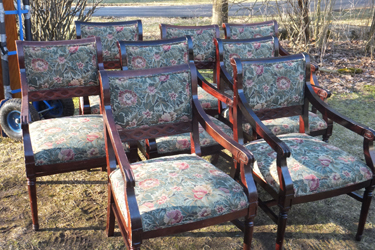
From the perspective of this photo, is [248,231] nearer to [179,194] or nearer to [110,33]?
[179,194]

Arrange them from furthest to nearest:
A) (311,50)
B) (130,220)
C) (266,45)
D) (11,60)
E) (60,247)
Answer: (311,50), (11,60), (266,45), (60,247), (130,220)

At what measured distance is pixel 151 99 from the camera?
2260 mm

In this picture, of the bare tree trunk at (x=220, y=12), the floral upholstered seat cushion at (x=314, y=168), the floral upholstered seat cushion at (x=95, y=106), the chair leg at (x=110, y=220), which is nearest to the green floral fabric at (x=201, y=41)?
the floral upholstered seat cushion at (x=95, y=106)

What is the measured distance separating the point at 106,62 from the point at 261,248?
7.83ft

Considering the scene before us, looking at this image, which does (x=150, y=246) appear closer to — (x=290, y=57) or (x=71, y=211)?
(x=71, y=211)

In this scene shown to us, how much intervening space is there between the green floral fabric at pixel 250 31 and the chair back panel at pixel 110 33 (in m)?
0.98

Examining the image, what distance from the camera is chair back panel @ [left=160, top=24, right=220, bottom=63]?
3746 mm

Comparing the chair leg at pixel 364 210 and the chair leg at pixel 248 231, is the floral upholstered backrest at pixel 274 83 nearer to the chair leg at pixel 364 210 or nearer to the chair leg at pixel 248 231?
the chair leg at pixel 364 210

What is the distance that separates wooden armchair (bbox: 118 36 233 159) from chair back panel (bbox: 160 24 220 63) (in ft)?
2.02

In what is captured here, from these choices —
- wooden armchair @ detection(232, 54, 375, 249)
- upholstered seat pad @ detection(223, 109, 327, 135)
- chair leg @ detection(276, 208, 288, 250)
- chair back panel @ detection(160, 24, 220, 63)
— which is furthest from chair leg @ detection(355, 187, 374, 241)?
chair back panel @ detection(160, 24, 220, 63)

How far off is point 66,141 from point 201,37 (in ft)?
6.28

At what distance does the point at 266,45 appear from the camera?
11.0 feet

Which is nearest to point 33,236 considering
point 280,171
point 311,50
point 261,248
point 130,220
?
point 130,220

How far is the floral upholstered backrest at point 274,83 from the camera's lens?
2541mm
